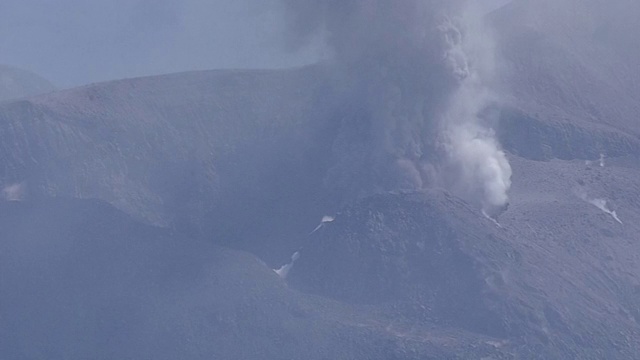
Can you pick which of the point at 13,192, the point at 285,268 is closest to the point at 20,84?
the point at 13,192

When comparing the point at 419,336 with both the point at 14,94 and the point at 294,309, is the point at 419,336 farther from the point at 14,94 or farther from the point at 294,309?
the point at 14,94

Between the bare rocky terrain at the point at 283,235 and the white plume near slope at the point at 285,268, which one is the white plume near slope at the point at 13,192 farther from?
the white plume near slope at the point at 285,268

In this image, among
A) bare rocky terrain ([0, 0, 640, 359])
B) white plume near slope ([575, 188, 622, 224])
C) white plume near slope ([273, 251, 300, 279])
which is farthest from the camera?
white plume near slope ([575, 188, 622, 224])

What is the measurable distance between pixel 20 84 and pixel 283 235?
161ft

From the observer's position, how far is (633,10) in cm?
6519

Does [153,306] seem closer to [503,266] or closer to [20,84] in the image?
[503,266]

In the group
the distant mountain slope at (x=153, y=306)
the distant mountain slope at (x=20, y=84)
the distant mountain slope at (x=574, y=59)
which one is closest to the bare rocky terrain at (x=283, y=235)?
the distant mountain slope at (x=153, y=306)

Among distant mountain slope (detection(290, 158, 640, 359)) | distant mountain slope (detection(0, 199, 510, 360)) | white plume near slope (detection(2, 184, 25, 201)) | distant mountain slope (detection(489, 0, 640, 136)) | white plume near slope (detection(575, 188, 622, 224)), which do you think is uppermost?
distant mountain slope (detection(489, 0, 640, 136))

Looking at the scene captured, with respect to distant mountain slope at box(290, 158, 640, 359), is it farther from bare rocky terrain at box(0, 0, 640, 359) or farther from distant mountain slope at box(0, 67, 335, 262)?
distant mountain slope at box(0, 67, 335, 262)

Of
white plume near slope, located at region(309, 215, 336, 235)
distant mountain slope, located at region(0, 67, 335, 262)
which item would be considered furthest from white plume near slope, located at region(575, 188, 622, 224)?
distant mountain slope, located at region(0, 67, 335, 262)

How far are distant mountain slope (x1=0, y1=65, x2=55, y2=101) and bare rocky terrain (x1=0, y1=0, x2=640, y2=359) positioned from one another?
34.8 meters

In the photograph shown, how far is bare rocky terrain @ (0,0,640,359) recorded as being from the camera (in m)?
37.5

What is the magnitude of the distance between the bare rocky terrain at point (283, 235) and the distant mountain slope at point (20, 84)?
114ft

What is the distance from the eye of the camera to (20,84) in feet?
283
